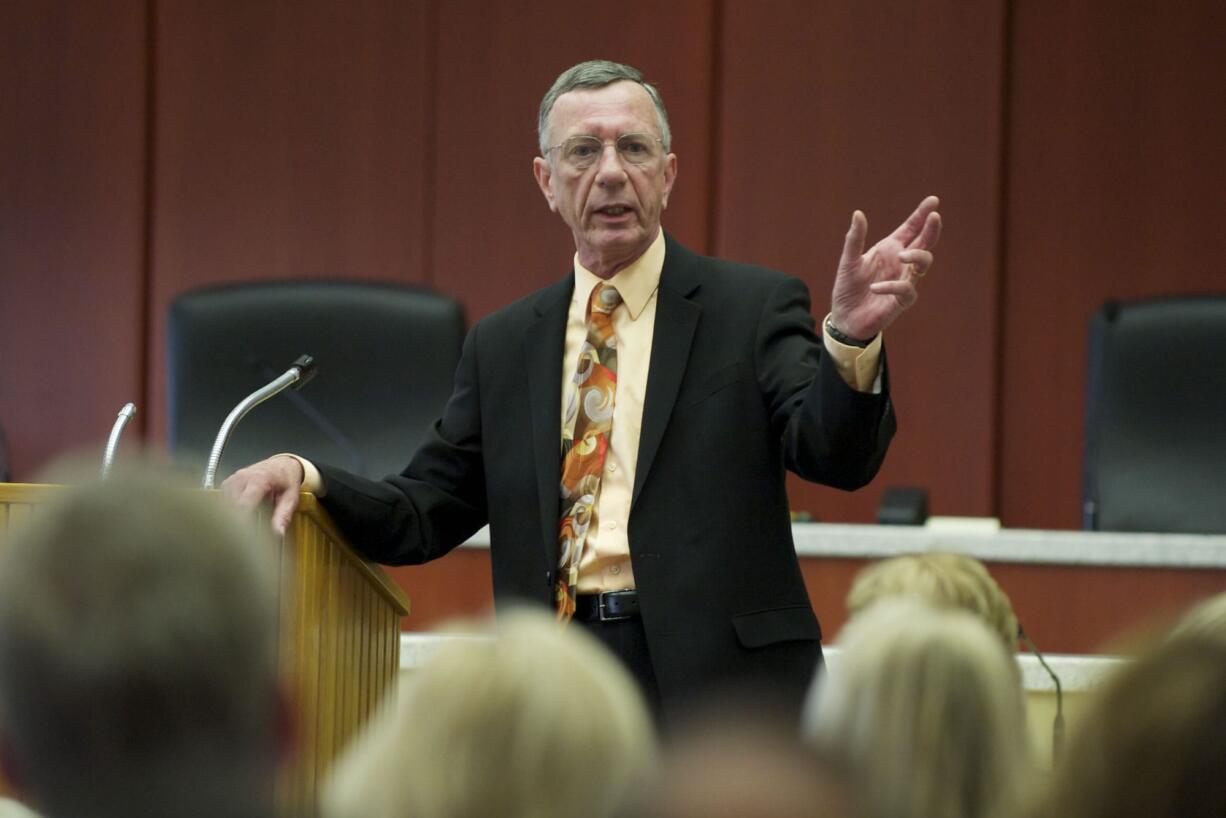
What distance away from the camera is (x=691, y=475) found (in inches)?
100

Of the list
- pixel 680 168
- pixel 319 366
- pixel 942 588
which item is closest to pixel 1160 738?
pixel 942 588

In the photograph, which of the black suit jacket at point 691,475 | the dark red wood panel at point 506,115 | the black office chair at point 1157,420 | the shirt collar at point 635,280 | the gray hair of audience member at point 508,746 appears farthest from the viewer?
the dark red wood panel at point 506,115

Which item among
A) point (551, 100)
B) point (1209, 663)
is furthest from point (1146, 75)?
point (1209, 663)

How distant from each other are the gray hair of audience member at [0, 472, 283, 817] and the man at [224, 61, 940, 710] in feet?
4.78

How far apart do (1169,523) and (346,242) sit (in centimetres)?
313

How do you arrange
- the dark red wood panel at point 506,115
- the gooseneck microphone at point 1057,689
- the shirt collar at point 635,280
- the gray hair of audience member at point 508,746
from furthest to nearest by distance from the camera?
1. the dark red wood panel at point 506,115
2. the gooseneck microphone at point 1057,689
3. the shirt collar at point 635,280
4. the gray hair of audience member at point 508,746

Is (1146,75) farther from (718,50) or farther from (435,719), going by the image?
(435,719)

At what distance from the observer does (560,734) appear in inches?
36.9

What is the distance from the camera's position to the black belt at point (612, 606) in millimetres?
2527

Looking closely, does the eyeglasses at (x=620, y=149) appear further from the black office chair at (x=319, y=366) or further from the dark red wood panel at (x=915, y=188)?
the dark red wood panel at (x=915, y=188)

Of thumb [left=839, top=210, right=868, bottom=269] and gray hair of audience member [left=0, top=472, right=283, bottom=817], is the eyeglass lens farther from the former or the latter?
gray hair of audience member [left=0, top=472, right=283, bottom=817]

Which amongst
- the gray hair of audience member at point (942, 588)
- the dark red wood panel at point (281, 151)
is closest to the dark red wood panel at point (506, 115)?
the dark red wood panel at point (281, 151)

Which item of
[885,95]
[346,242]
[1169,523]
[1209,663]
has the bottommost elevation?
[1169,523]

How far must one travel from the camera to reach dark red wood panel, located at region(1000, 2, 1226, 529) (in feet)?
19.4
